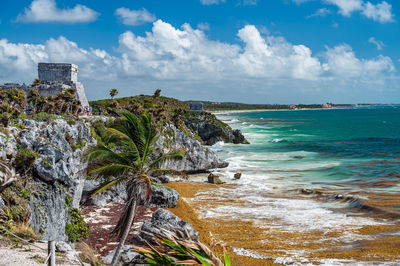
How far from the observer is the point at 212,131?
63375 millimetres

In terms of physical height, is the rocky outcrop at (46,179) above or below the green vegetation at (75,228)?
above

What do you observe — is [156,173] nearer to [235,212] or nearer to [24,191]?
[24,191]

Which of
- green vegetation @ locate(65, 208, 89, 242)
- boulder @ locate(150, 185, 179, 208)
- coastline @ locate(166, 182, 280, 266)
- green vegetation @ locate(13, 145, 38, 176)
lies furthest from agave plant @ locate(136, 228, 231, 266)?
Answer: boulder @ locate(150, 185, 179, 208)

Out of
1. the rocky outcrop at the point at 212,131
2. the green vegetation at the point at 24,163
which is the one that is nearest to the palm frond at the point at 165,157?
the green vegetation at the point at 24,163

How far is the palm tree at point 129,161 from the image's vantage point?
1095 centimetres

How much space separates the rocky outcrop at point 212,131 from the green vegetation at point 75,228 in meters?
46.8

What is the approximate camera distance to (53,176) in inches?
534

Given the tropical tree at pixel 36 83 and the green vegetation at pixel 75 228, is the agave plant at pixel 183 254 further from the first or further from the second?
the tropical tree at pixel 36 83

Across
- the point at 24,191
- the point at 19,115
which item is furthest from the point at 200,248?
the point at 19,115

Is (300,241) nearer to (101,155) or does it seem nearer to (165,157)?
(165,157)

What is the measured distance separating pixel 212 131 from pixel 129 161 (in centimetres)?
5219

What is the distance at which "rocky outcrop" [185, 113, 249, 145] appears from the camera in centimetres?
6206

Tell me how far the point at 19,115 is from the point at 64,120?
117 inches

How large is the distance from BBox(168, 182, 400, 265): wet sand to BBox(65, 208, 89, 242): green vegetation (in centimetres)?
601
